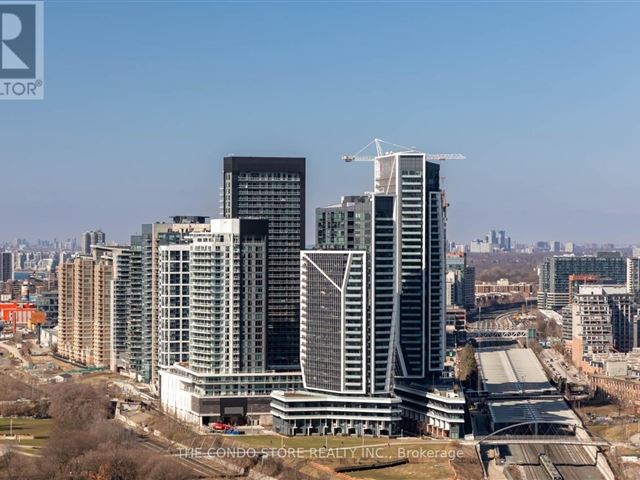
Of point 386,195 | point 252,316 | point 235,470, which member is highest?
point 386,195

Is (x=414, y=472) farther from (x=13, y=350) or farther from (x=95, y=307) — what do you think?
(x=13, y=350)

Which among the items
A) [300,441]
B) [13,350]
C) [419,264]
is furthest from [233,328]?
[13,350]

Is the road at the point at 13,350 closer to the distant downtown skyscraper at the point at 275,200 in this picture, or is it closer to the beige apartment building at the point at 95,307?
the beige apartment building at the point at 95,307

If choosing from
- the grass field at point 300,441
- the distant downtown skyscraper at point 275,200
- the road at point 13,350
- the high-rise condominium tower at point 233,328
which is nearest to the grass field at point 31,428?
the high-rise condominium tower at point 233,328

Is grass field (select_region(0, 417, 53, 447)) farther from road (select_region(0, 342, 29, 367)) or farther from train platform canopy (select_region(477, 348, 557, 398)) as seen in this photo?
train platform canopy (select_region(477, 348, 557, 398))

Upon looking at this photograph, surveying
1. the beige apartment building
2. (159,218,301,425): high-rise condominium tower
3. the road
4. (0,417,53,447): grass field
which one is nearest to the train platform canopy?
(159,218,301,425): high-rise condominium tower

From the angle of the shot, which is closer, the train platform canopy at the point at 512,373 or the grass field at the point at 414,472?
the grass field at the point at 414,472

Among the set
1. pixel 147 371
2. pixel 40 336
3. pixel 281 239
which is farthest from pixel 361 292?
pixel 40 336

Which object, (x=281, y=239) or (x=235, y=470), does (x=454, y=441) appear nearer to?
(x=235, y=470)
